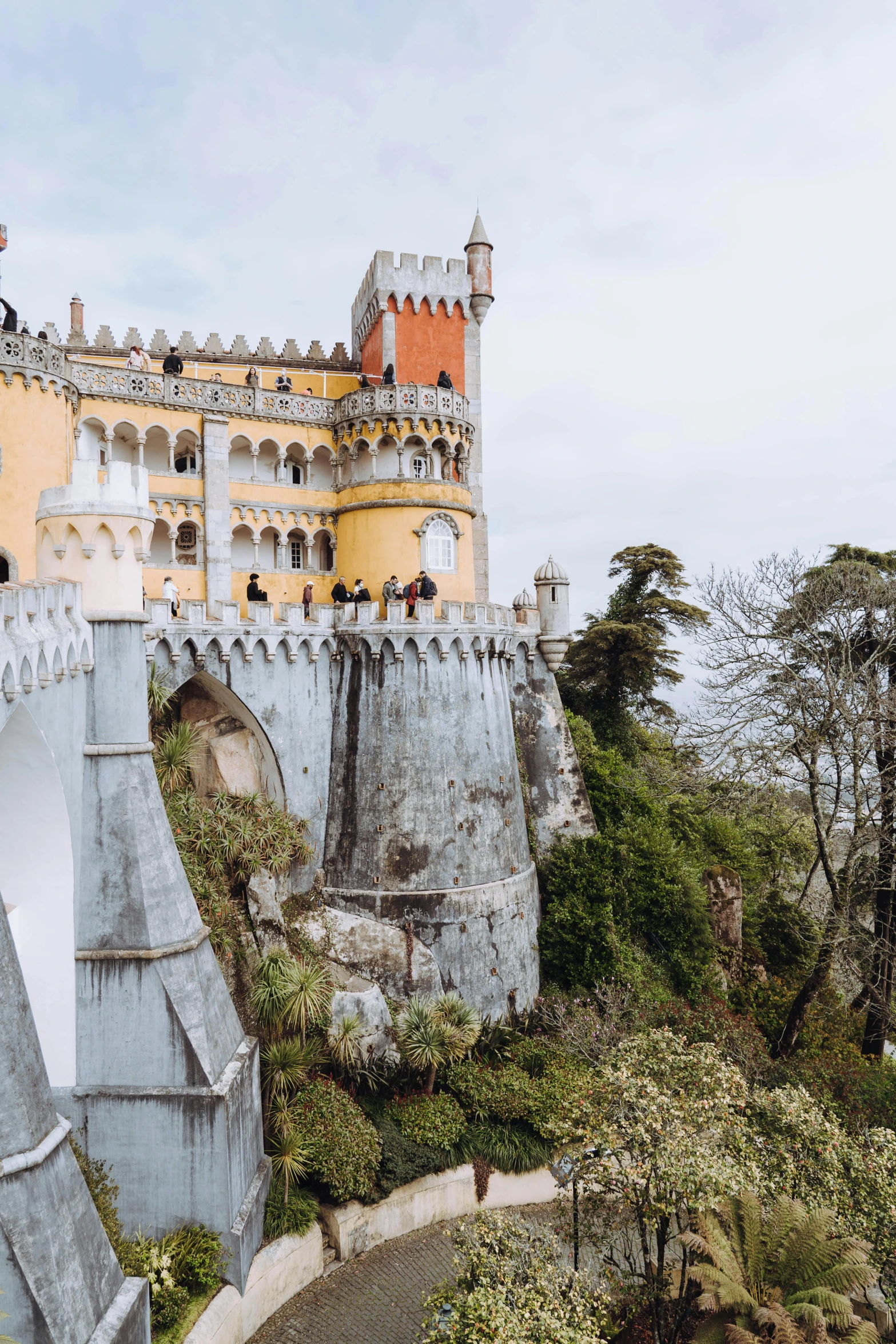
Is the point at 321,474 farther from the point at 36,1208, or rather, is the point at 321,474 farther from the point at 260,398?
the point at 36,1208

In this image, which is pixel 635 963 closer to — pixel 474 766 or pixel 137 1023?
pixel 474 766

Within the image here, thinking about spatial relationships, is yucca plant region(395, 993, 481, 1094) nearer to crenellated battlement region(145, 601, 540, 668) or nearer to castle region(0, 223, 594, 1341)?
castle region(0, 223, 594, 1341)

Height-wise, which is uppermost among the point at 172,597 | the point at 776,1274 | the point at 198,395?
the point at 198,395

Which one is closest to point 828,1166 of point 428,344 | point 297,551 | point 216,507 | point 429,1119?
point 429,1119

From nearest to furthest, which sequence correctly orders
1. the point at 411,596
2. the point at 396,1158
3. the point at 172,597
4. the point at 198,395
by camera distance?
the point at 396,1158, the point at 172,597, the point at 411,596, the point at 198,395

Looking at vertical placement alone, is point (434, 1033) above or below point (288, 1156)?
above

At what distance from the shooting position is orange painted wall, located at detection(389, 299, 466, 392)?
84.8 ft

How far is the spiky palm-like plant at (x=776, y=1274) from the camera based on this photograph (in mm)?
11086

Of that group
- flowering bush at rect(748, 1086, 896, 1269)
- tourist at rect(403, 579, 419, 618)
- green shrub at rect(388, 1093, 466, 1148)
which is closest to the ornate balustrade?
tourist at rect(403, 579, 419, 618)

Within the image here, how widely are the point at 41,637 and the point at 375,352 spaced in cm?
1899

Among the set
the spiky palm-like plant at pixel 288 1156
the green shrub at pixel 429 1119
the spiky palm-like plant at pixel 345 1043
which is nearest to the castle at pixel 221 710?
the spiky palm-like plant at pixel 288 1156

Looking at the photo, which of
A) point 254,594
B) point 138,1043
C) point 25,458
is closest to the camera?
point 138,1043

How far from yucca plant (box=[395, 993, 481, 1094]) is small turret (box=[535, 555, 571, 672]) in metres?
11.8

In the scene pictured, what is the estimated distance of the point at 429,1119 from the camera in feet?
58.0
